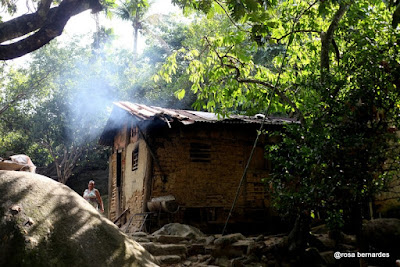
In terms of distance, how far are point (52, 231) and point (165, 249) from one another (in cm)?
416

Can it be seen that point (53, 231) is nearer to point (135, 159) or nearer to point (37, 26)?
point (37, 26)

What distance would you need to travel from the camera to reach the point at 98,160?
24453 mm

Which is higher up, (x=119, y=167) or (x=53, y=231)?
(x=119, y=167)

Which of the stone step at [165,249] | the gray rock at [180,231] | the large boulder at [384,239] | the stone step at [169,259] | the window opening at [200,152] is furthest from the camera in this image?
the window opening at [200,152]

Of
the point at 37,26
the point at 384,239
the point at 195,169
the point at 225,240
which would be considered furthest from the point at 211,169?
the point at 37,26

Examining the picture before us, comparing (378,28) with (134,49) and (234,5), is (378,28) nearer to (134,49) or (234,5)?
(234,5)

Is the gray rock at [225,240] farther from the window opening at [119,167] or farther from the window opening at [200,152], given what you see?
the window opening at [119,167]

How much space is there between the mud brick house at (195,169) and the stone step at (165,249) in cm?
229

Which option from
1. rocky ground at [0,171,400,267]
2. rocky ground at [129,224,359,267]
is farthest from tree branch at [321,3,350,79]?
rocky ground at [0,171,400,267]

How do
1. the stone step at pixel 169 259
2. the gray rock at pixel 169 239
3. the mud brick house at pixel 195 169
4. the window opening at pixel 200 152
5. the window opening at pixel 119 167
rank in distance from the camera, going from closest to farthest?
the stone step at pixel 169 259, the gray rock at pixel 169 239, the mud brick house at pixel 195 169, the window opening at pixel 200 152, the window opening at pixel 119 167

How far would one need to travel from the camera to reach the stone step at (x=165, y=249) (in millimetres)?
6863

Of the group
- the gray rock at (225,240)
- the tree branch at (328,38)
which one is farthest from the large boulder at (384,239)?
the tree branch at (328,38)

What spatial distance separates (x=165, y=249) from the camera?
7.00 m

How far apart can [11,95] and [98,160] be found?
674cm
